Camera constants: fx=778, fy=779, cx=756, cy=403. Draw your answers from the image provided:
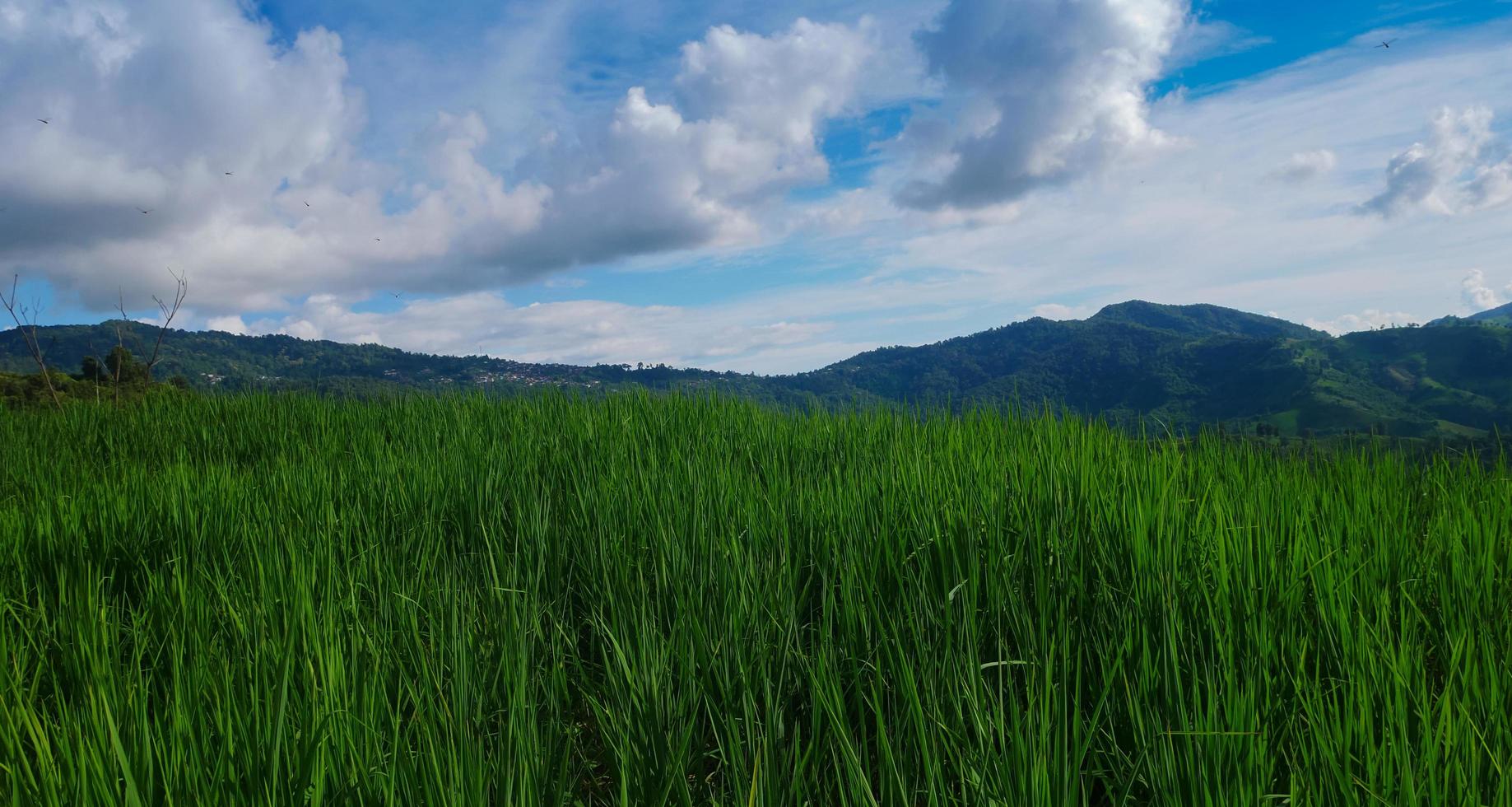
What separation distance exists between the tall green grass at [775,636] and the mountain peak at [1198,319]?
177715mm

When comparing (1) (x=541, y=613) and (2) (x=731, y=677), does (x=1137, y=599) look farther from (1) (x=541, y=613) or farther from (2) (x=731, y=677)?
(1) (x=541, y=613)

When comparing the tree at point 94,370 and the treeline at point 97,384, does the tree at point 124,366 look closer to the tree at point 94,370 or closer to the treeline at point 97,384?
the treeline at point 97,384

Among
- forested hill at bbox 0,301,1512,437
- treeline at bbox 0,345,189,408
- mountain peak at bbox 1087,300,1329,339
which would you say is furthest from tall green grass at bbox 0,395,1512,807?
mountain peak at bbox 1087,300,1329,339

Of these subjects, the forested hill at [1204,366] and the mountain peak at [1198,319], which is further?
the mountain peak at [1198,319]

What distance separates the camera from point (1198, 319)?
7343 inches

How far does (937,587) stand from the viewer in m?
2.57

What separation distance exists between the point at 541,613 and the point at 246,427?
5.83m

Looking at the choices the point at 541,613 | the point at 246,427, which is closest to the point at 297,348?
the point at 246,427

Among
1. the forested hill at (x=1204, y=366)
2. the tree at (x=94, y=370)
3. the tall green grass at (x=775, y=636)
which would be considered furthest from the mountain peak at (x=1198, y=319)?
the tall green grass at (x=775, y=636)

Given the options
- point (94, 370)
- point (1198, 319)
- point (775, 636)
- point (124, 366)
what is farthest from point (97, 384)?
point (1198, 319)

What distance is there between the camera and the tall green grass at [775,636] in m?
1.53

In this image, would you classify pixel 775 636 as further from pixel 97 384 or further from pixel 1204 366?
pixel 1204 366

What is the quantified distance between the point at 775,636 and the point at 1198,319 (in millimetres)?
213571

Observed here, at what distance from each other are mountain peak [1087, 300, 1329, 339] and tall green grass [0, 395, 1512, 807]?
583 ft
